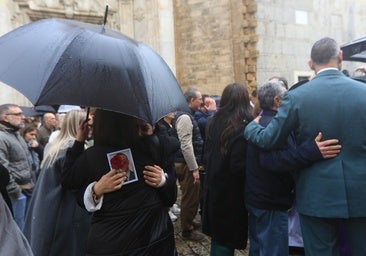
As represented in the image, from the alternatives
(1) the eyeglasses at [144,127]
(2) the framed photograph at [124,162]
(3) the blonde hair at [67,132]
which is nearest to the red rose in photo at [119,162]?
(2) the framed photograph at [124,162]

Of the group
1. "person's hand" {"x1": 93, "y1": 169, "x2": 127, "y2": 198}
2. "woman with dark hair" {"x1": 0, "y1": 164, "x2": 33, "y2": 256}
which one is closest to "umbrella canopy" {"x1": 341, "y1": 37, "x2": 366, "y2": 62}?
"person's hand" {"x1": 93, "y1": 169, "x2": 127, "y2": 198}

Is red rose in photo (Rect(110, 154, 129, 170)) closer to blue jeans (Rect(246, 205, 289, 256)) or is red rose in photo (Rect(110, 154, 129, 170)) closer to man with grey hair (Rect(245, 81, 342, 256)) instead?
man with grey hair (Rect(245, 81, 342, 256))

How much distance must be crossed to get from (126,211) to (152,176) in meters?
0.25

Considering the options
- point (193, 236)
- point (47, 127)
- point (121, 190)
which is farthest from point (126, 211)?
point (47, 127)

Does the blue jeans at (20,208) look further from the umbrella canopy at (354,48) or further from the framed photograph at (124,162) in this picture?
the umbrella canopy at (354,48)

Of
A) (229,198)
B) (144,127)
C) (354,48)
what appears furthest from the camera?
(354,48)

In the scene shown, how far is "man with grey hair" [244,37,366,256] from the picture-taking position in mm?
2549

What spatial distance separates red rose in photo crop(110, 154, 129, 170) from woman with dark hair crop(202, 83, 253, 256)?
142cm

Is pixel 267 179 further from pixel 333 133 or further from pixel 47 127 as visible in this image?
pixel 47 127

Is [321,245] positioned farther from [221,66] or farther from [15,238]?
[221,66]

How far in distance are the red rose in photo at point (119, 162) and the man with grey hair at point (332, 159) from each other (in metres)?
1.12

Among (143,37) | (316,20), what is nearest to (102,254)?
(143,37)

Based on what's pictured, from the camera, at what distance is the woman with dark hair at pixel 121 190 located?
2260 mm

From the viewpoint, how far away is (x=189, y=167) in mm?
5156
